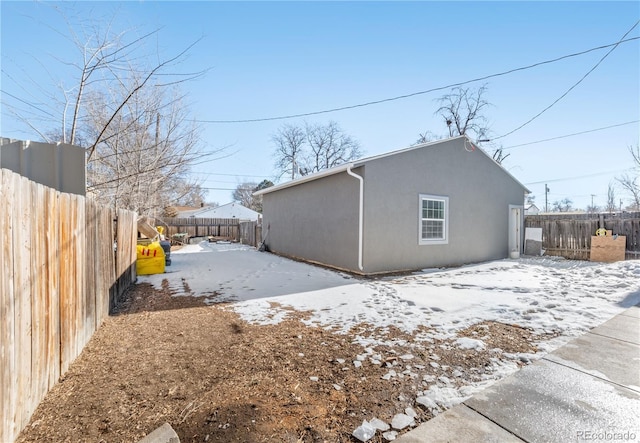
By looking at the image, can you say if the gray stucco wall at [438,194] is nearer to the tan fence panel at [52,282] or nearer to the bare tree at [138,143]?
the bare tree at [138,143]

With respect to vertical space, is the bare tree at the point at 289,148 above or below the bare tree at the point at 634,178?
above

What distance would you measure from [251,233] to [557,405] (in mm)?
16370

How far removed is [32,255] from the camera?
194 cm

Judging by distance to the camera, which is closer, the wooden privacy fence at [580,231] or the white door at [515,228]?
the wooden privacy fence at [580,231]

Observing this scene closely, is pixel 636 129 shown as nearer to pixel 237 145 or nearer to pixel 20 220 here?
pixel 237 145

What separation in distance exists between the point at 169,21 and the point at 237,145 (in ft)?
6.81

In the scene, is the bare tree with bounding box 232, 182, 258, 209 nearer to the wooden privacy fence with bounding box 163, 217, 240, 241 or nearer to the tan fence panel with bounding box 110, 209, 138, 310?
the wooden privacy fence with bounding box 163, 217, 240, 241

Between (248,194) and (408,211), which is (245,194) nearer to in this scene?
(248,194)

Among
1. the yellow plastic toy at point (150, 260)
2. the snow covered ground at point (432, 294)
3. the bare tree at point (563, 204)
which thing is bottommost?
the snow covered ground at point (432, 294)

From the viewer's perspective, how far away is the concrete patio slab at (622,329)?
3.32 metres

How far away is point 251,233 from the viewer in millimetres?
17359

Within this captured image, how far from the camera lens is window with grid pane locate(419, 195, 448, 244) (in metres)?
8.59

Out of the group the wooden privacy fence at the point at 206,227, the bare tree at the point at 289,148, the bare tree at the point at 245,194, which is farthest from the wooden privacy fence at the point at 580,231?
the bare tree at the point at 245,194

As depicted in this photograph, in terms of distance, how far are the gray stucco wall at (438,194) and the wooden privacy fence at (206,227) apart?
15.8 metres
